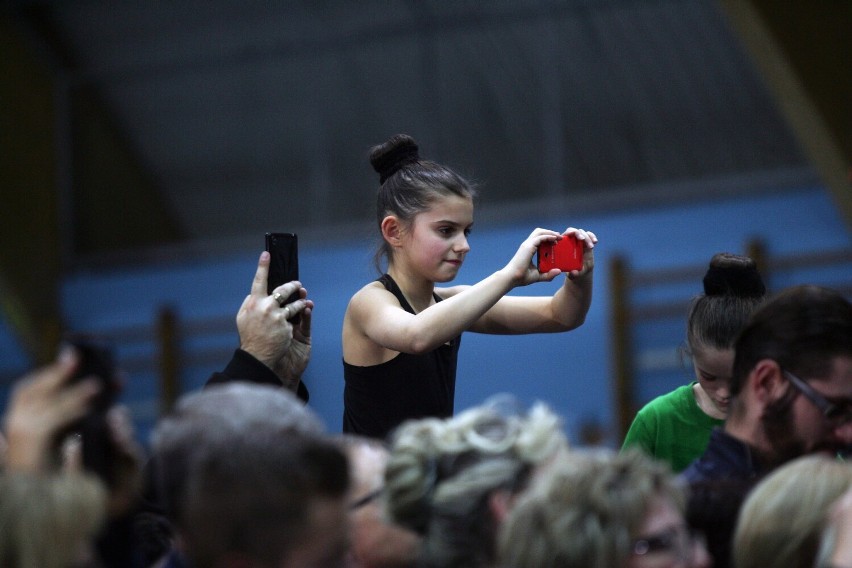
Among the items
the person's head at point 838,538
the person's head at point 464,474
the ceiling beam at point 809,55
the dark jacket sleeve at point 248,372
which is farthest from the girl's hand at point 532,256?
the ceiling beam at point 809,55

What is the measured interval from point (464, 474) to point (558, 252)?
1.04 meters

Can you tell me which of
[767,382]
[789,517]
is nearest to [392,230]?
[767,382]

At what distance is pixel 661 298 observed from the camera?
8.03 meters

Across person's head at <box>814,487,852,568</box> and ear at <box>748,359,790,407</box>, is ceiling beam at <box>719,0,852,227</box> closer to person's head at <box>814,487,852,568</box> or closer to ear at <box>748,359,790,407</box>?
A: ear at <box>748,359,790,407</box>

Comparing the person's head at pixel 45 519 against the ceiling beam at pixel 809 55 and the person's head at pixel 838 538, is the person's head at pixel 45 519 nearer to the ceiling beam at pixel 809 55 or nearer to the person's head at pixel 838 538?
the person's head at pixel 838 538

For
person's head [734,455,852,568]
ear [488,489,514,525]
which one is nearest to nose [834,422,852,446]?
person's head [734,455,852,568]

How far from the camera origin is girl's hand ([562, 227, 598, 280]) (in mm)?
2623

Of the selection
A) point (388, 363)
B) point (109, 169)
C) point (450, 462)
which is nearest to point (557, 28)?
point (109, 169)

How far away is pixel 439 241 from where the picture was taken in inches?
112

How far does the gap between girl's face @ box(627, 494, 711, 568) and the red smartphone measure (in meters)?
1.09

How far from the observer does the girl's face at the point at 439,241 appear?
112 inches

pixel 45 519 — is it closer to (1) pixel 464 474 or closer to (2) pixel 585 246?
(1) pixel 464 474

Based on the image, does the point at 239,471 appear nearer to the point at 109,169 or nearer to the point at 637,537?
the point at 637,537

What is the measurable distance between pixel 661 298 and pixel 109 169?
415 centimetres
